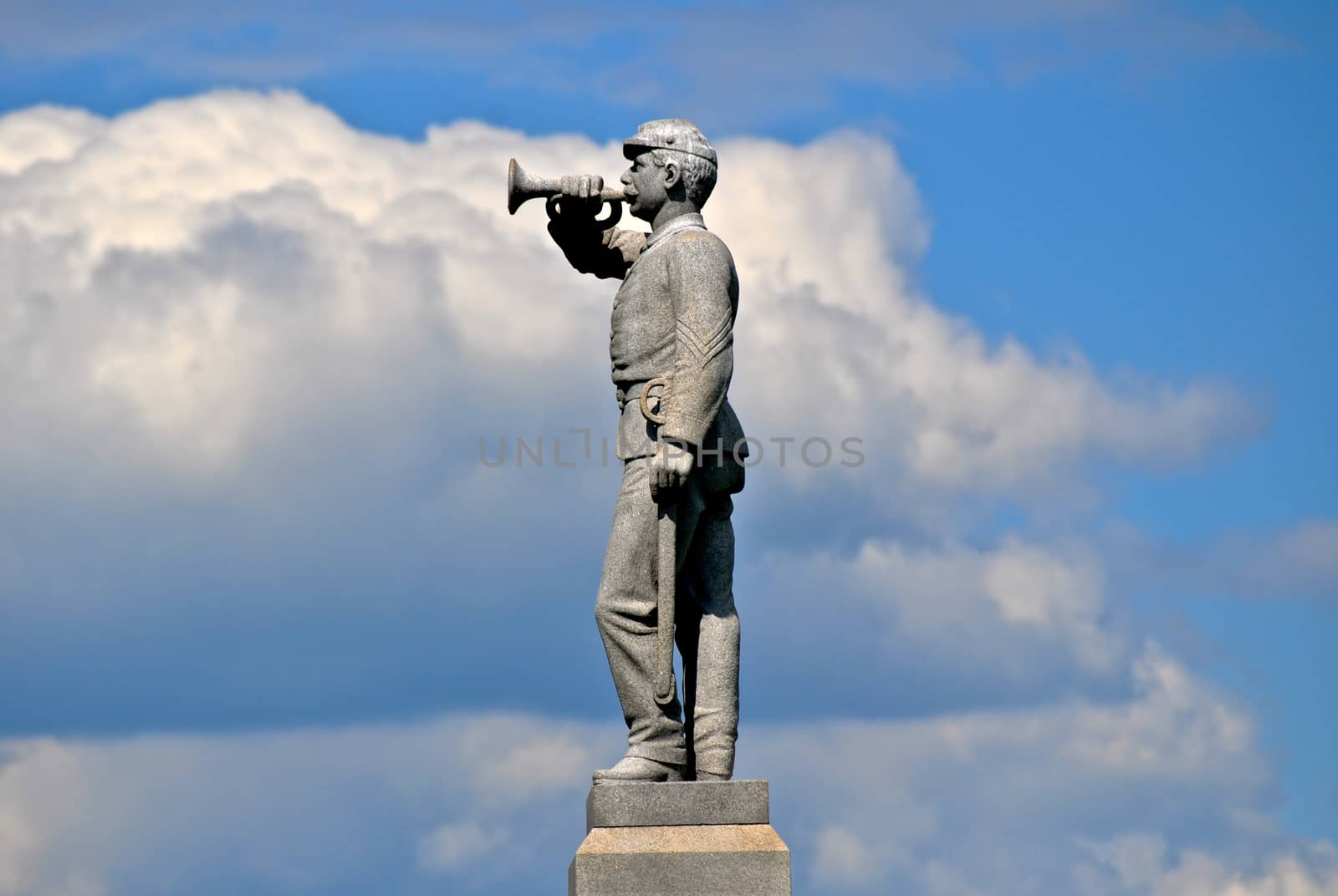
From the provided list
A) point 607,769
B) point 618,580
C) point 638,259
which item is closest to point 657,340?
point 638,259

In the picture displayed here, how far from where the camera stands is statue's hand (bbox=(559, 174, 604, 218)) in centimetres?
1596

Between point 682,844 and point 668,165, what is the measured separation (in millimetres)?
4451

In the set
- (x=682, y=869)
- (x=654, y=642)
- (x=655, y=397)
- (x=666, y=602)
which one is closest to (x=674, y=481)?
(x=655, y=397)

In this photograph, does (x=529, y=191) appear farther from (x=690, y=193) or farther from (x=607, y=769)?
(x=607, y=769)

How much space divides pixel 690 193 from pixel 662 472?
2053mm

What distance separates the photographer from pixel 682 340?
14.8 m

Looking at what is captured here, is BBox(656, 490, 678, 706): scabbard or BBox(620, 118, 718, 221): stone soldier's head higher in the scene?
BBox(620, 118, 718, 221): stone soldier's head

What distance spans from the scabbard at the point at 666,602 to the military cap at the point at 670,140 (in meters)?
2.38

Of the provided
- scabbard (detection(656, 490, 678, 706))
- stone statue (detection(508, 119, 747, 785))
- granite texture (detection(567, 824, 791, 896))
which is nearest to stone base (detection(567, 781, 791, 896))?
granite texture (detection(567, 824, 791, 896))

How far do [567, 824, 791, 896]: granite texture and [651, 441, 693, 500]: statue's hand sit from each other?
7.32 ft

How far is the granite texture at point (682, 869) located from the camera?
46.2 ft

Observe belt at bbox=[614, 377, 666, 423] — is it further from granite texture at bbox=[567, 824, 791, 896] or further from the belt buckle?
granite texture at bbox=[567, 824, 791, 896]

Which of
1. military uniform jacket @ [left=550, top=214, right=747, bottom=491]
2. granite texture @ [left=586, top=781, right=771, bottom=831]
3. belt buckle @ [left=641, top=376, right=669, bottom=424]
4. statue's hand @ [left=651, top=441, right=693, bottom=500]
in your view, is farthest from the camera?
belt buckle @ [left=641, top=376, right=669, bottom=424]

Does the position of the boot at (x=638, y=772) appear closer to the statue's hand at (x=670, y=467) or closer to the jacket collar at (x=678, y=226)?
the statue's hand at (x=670, y=467)
